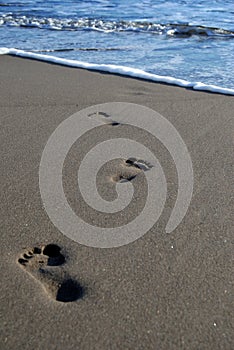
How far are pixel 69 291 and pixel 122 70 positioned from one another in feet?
10.8

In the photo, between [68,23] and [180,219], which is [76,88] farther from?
[68,23]

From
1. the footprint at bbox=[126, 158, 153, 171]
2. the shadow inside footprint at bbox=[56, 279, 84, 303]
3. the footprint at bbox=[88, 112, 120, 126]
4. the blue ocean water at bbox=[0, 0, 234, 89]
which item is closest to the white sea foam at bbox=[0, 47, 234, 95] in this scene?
the blue ocean water at bbox=[0, 0, 234, 89]

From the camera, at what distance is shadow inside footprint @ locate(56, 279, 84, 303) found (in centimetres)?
172

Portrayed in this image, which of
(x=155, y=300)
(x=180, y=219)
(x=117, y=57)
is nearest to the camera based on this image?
(x=155, y=300)

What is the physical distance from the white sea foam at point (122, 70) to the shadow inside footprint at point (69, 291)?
274 cm

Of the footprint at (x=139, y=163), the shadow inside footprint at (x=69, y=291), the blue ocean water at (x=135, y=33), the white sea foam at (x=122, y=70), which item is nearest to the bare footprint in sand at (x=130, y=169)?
the footprint at (x=139, y=163)

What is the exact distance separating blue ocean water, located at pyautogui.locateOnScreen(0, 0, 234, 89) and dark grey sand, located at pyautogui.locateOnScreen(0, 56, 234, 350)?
6.98 feet

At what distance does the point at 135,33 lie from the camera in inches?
278

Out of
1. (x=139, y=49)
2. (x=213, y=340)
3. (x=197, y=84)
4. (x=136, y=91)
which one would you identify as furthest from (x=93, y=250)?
(x=139, y=49)

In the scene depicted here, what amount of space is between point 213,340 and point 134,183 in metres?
1.08

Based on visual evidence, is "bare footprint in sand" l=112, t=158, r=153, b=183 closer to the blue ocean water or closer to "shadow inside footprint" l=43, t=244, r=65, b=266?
"shadow inside footprint" l=43, t=244, r=65, b=266

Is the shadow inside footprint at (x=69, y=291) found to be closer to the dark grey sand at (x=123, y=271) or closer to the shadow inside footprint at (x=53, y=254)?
the dark grey sand at (x=123, y=271)

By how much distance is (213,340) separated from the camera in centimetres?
157

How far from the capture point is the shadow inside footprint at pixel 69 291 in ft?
5.65
